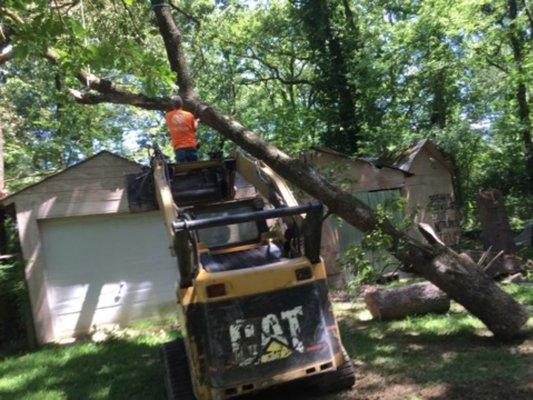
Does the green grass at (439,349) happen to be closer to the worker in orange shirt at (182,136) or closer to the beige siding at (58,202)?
the worker in orange shirt at (182,136)

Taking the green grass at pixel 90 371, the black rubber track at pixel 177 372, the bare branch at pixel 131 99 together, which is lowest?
the green grass at pixel 90 371

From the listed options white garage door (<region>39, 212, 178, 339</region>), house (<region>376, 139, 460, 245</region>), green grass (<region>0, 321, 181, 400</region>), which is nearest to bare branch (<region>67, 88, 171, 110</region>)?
white garage door (<region>39, 212, 178, 339</region>)

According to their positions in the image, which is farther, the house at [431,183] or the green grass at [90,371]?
the house at [431,183]

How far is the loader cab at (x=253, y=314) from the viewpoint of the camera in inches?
205

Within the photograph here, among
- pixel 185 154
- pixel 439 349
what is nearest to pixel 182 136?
pixel 185 154

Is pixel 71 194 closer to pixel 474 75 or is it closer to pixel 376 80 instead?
pixel 376 80

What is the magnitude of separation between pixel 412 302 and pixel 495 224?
16.1ft

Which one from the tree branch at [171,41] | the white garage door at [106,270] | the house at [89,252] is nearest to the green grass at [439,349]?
the white garage door at [106,270]

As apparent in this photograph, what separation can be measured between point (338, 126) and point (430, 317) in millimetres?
14874

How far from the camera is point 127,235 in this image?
12672 millimetres

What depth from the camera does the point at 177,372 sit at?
6188 mm

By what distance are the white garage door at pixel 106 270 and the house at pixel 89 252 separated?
0.02 metres

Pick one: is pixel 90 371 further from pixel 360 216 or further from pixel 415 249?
pixel 415 249

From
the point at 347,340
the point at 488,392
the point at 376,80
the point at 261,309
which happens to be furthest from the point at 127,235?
the point at 376,80
